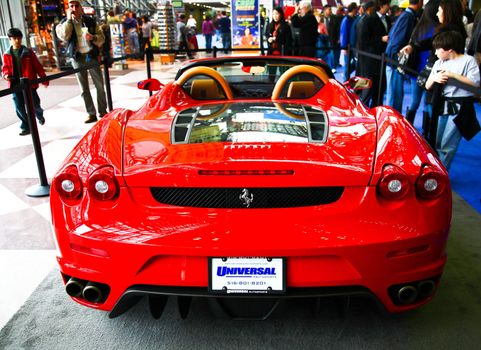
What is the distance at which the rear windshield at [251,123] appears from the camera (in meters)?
2.01

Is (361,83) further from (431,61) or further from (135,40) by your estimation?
(135,40)

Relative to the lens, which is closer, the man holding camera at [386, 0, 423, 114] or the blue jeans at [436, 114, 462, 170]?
the blue jeans at [436, 114, 462, 170]

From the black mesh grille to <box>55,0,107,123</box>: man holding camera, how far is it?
5.51 m

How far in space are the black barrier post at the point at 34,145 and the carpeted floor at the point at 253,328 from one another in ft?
5.92

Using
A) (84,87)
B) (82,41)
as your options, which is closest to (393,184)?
(84,87)

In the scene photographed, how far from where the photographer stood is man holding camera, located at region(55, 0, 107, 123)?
262 inches

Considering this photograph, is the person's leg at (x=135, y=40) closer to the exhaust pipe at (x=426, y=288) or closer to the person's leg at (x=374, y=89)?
the person's leg at (x=374, y=89)

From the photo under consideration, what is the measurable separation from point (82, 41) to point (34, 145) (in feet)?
11.3

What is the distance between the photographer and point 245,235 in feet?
5.38

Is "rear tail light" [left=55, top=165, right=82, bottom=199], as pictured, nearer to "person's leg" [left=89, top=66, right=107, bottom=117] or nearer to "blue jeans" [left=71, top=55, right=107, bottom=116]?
"blue jeans" [left=71, top=55, right=107, bottom=116]

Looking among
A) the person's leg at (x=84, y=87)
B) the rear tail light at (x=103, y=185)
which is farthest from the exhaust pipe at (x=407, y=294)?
the person's leg at (x=84, y=87)

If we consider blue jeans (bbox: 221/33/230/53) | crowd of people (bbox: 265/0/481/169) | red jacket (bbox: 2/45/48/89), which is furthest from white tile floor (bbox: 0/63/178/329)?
blue jeans (bbox: 221/33/230/53)

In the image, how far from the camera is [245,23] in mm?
12641

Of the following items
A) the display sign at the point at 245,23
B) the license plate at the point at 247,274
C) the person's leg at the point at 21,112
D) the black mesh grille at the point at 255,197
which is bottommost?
the person's leg at the point at 21,112
